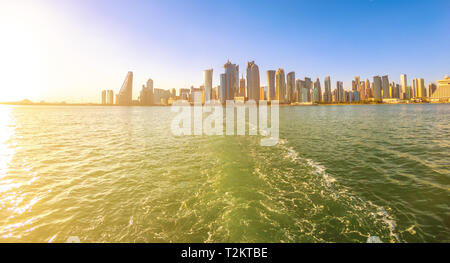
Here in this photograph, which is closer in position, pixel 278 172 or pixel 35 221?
pixel 35 221

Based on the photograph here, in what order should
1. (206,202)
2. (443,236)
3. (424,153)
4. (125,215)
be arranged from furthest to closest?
(424,153), (206,202), (125,215), (443,236)

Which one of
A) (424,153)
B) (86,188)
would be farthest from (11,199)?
(424,153)

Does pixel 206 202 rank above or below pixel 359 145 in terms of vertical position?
below

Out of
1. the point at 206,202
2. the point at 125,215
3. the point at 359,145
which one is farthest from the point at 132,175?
the point at 359,145

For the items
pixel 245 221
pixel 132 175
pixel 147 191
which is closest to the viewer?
pixel 245 221

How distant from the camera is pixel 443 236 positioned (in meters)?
6.10

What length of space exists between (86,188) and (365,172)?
17.0 m

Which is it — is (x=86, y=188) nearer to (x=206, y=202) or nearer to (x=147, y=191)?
(x=147, y=191)

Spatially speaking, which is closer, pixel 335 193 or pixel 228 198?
pixel 228 198

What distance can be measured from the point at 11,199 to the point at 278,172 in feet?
47.7
